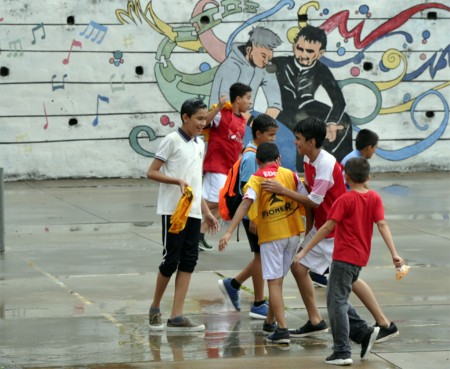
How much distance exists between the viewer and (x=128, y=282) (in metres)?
9.83

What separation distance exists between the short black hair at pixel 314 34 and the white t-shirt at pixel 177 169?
10.7 meters

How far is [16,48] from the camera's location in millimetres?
17531

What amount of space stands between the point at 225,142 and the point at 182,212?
3684mm

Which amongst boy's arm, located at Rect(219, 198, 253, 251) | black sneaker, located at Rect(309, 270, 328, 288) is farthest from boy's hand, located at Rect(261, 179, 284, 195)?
black sneaker, located at Rect(309, 270, 328, 288)

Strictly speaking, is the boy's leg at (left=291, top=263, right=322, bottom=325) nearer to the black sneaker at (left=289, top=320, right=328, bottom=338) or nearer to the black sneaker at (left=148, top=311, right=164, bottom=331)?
the black sneaker at (left=289, top=320, right=328, bottom=338)

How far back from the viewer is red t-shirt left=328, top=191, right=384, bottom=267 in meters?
7.15

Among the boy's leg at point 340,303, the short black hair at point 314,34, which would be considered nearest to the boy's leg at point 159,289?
the boy's leg at point 340,303

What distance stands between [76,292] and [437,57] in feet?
37.6

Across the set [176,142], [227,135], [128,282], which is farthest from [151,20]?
[176,142]

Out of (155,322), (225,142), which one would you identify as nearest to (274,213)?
(155,322)

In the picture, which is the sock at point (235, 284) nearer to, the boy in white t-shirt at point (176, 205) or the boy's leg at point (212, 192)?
the boy in white t-shirt at point (176, 205)

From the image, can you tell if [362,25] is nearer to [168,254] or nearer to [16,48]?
[16,48]

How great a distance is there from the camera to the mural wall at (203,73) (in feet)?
57.9

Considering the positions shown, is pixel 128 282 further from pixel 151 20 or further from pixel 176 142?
pixel 151 20
